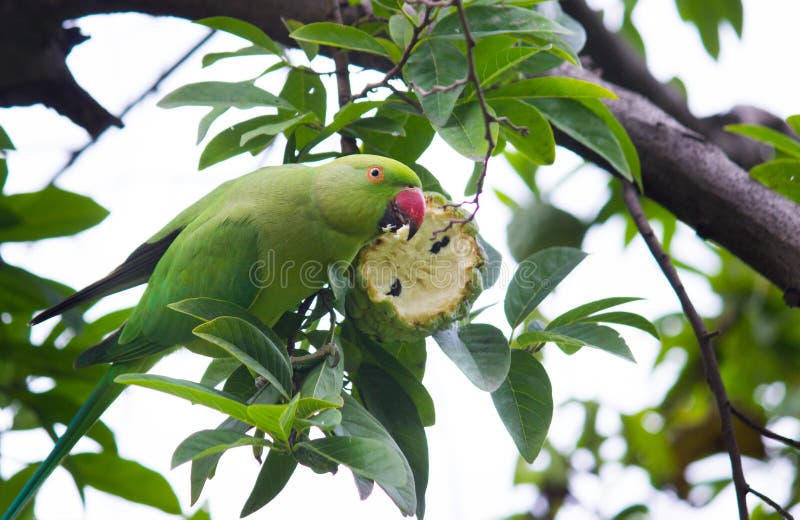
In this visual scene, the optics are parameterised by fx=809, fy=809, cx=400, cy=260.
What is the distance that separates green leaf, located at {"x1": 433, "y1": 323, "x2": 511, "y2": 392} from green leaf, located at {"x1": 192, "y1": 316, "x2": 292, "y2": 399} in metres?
0.39

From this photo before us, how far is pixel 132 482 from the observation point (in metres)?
2.61

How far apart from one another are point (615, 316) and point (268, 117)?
104cm

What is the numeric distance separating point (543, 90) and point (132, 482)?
5.80 ft

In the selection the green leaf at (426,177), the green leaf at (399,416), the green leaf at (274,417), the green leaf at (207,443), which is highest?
the green leaf at (426,177)

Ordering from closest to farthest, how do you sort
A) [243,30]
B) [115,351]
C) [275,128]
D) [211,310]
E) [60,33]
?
1. [211,310]
2. [275,128]
3. [243,30]
4. [115,351]
5. [60,33]

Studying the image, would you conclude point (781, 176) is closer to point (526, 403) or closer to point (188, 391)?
point (526, 403)

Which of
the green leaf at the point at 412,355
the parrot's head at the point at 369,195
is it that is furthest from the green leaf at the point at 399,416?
the parrot's head at the point at 369,195

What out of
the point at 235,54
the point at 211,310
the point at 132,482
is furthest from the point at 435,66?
the point at 132,482

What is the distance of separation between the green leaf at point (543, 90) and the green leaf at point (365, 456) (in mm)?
1029

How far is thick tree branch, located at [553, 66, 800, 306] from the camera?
2.49 metres

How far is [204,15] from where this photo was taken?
2.68 meters

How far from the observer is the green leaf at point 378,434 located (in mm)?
1490

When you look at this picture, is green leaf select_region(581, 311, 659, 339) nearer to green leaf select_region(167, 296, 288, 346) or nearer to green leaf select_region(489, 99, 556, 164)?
green leaf select_region(489, 99, 556, 164)

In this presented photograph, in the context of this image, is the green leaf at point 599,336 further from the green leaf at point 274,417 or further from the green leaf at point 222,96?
the green leaf at point 222,96
